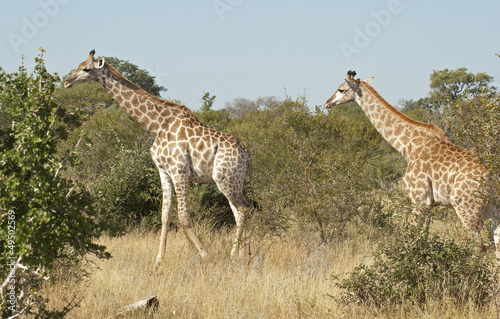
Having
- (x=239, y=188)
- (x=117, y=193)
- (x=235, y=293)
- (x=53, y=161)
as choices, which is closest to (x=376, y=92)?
(x=239, y=188)

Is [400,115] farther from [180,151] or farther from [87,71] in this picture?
[87,71]

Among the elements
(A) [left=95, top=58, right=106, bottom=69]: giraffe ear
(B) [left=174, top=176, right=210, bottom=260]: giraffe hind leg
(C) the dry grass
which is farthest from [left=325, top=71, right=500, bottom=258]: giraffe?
(A) [left=95, top=58, right=106, bottom=69]: giraffe ear

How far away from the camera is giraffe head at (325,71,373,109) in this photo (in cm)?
890

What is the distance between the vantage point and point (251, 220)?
311 inches

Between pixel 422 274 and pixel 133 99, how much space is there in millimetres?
4973

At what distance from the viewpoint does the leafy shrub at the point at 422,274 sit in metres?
5.56

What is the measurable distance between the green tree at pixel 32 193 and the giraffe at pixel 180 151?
3.41 m

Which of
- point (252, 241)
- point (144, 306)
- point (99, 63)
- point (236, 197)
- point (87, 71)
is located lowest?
point (144, 306)

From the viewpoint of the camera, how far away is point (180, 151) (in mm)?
8039

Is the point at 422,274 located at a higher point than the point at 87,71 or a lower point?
lower

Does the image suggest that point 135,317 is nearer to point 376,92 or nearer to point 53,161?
point 53,161

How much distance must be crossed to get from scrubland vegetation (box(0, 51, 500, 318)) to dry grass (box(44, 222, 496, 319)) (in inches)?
0.9

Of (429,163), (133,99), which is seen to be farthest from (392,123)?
(133,99)

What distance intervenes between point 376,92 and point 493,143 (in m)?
3.66
